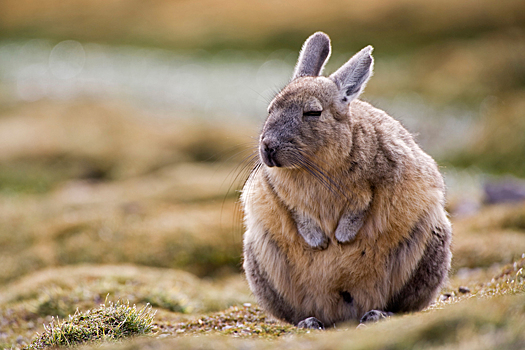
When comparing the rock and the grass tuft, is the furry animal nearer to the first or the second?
the grass tuft

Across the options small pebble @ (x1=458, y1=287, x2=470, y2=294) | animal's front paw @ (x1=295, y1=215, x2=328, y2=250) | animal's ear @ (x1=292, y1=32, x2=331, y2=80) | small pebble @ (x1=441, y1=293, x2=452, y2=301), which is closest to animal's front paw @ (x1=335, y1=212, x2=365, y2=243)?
animal's front paw @ (x1=295, y1=215, x2=328, y2=250)

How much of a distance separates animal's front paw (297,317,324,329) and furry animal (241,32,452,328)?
0.02m

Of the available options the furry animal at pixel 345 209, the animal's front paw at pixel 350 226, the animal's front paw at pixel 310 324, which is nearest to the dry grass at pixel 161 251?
the animal's front paw at pixel 310 324

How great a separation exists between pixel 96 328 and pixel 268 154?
340 centimetres

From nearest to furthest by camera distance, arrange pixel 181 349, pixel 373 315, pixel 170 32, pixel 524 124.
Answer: pixel 181 349
pixel 373 315
pixel 524 124
pixel 170 32

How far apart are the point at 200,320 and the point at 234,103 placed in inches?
1437

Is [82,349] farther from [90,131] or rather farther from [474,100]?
[474,100]

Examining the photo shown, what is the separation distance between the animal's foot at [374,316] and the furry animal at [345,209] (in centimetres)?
2

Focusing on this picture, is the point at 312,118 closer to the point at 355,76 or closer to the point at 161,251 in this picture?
the point at 355,76

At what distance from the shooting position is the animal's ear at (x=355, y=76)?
A: 312 inches

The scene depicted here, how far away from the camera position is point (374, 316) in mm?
7508

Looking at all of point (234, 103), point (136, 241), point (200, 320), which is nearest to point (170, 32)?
point (234, 103)

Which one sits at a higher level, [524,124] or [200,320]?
[524,124]

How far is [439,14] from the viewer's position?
175 feet
